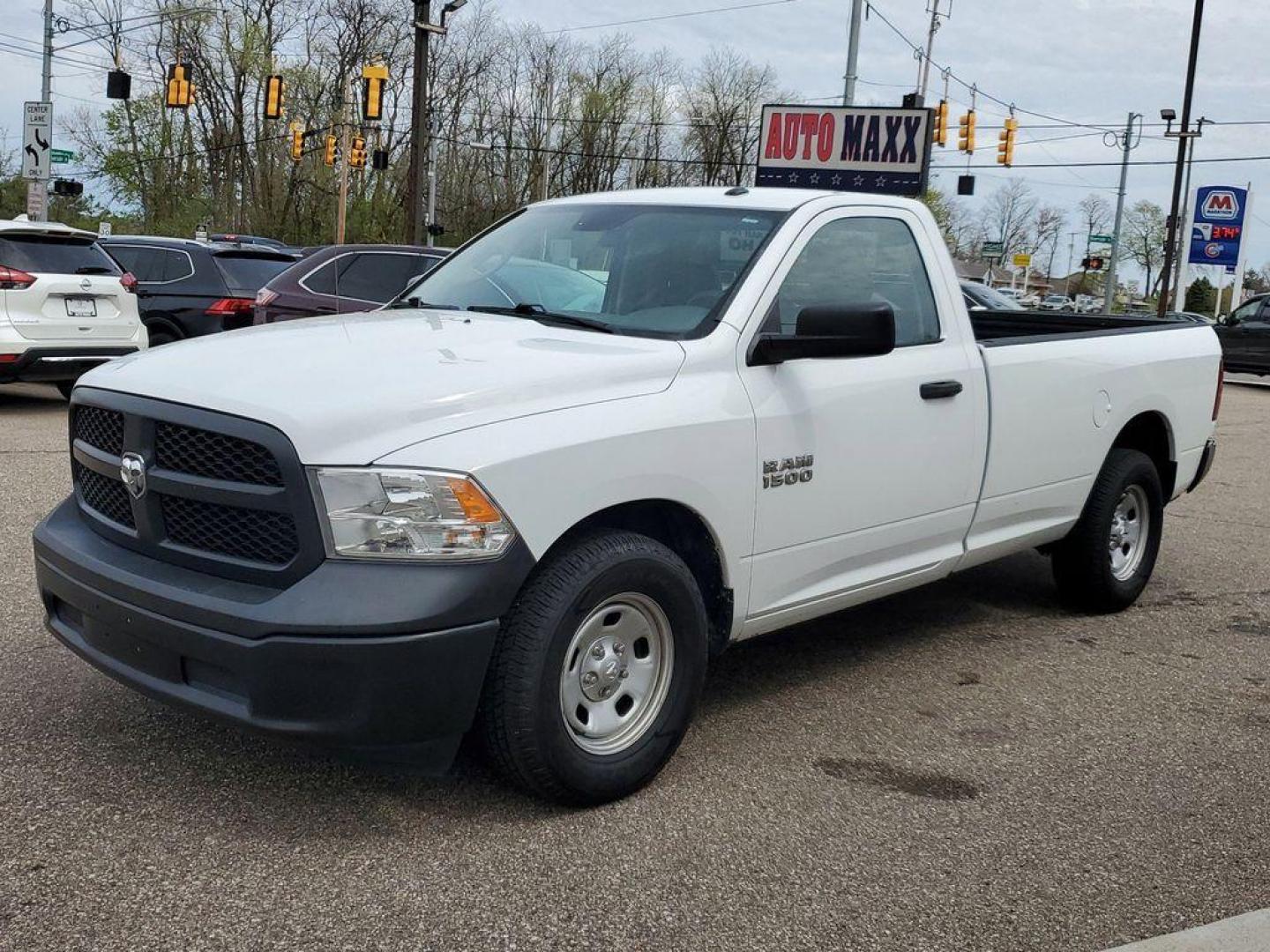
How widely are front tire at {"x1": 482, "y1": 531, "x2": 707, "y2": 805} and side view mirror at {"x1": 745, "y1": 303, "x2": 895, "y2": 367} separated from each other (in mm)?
775

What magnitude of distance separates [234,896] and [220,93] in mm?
61210

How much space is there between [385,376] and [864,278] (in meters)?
2.04

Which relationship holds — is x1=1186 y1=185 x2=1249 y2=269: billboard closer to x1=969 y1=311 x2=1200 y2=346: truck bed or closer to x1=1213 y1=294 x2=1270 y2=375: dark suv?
x1=1213 y1=294 x2=1270 y2=375: dark suv

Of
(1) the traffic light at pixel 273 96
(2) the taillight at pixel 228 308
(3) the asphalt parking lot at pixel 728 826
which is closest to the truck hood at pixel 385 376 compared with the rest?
(3) the asphalt parking lot at pixel 728 826

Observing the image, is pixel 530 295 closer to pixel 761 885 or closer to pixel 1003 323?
pixel 761 885

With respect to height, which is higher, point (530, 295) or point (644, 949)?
point (530, 295)

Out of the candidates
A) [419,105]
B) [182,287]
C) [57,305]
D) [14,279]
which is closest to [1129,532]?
[57,305]

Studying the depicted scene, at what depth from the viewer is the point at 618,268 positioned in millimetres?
4602

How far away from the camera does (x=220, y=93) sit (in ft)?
193

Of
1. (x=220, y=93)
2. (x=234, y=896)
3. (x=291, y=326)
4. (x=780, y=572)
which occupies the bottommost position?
(x=234, y=896)

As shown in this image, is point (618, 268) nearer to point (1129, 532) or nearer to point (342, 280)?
point (1129, 532)

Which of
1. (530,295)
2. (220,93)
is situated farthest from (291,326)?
(220,93)

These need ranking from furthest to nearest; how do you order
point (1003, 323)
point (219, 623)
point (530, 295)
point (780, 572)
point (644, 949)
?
point (1003, 323)
point (530, 295)
point (780, 572)
point (219, 623)
point (644, 949)

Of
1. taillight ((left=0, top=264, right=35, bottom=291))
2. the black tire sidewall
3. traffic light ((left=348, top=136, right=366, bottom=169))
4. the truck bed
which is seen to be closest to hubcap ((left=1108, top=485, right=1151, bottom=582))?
the truck bed
